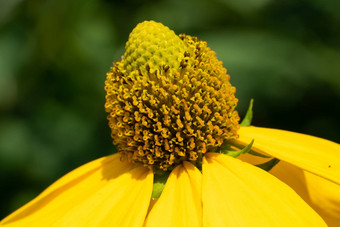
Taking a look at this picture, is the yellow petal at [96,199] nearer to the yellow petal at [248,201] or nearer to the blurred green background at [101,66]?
the yellow petal at [248,201]

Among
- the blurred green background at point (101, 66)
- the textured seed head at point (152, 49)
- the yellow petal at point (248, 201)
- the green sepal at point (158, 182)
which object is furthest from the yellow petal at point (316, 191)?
the blurred green background at point (101, 66)

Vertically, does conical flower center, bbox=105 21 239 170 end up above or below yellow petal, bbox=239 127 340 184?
above

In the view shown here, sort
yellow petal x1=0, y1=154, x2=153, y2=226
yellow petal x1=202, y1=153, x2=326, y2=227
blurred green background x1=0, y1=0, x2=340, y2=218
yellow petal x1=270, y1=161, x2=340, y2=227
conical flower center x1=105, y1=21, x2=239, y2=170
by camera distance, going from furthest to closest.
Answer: blurred green background x1=0, y1=0, x2=340, y2=218 → yellow petal x1=270, y1=161, x2=340, y2=227 → conical flower center x1=105, y1=21, x2=239, y2=170 → yellow petal x1=0, y1=154, x2=153, y2=226 → yellow petal x1=202, y1=153, x2=326, y2=227

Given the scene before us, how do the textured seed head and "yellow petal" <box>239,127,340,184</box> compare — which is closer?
"yellow petal" <box>239,127,340,184</box>

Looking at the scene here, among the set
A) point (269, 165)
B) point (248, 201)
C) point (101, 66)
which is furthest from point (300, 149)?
point (101, 66)

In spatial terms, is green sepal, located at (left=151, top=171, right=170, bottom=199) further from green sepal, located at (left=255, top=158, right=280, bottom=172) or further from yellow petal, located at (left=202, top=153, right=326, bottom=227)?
green sepal, located at (left=255, top=158, right=280, bottom=172)

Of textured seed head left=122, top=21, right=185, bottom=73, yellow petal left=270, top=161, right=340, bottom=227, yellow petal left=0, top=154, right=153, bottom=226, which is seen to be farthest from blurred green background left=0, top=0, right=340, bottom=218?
textured seed head left=122, top=21, right=185, bottom=73

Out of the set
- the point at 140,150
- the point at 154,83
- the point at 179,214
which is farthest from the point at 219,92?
the point at 179,214
